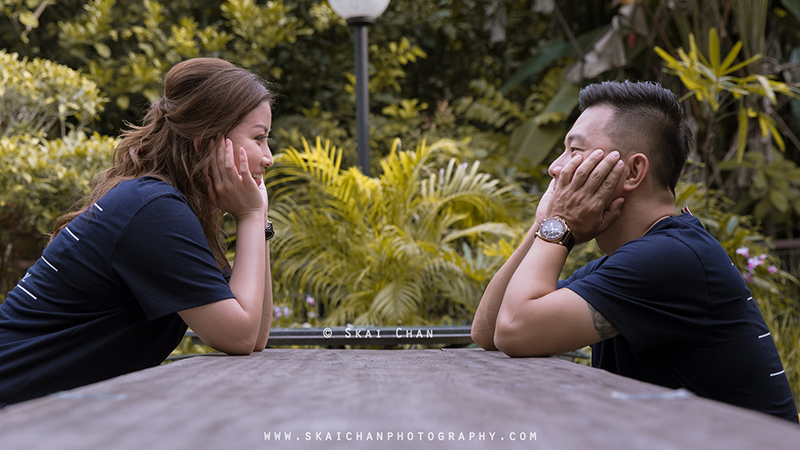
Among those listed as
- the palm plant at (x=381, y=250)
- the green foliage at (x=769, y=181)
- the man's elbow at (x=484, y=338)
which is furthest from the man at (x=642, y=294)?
the green foliage at (x=769, y=181)

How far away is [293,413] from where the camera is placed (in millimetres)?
726

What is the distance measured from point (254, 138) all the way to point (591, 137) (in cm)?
105

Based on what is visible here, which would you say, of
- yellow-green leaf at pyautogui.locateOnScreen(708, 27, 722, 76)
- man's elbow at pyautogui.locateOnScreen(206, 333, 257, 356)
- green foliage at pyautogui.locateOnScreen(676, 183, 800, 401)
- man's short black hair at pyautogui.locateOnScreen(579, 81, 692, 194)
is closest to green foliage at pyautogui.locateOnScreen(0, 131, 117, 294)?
man's elbow at pyautogui.locateOnScreen(206, 333, 257, 356)

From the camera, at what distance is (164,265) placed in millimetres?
1548

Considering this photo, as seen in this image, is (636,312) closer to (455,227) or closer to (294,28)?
(455,227)

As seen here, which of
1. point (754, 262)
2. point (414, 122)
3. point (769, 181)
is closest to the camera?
point (754, 262)

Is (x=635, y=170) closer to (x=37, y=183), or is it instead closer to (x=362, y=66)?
(x=362, y=66)

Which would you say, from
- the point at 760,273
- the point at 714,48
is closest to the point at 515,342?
the point at 714,48

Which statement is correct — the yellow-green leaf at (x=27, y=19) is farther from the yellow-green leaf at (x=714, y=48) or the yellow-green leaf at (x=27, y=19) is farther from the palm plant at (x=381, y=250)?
the yellow-green leaf at (x=714, y=48)

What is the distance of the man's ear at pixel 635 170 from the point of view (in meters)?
1.76

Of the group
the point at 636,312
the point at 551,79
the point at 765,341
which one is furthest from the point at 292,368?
the point at 551,79

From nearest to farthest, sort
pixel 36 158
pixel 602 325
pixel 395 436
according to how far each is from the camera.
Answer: pixel 395 436
pixel 602 325
pixel 36 158

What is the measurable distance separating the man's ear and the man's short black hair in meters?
0.04

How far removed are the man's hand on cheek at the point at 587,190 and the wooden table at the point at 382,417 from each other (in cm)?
80
